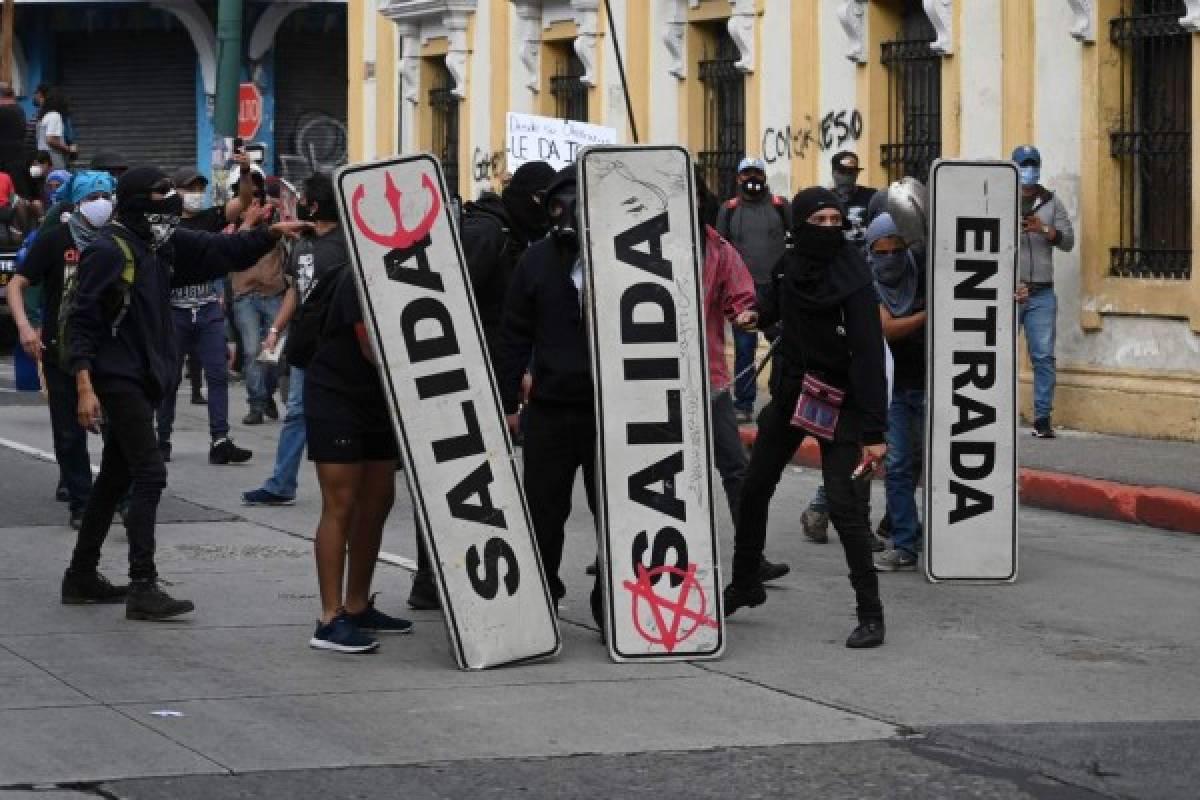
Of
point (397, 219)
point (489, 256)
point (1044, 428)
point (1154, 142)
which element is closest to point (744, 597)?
point (489, 256)

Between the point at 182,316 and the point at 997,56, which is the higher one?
the point at 997,56

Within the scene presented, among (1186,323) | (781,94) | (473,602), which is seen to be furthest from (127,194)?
(781,94)

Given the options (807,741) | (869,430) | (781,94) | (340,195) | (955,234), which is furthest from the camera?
(781,94)

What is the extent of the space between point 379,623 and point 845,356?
2.06m

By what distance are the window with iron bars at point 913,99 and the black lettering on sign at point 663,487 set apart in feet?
36.6

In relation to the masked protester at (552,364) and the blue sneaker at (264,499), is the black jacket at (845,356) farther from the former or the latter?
the blue sneaker at (264,499)

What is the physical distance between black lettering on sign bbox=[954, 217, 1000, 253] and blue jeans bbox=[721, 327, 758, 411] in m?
7.70

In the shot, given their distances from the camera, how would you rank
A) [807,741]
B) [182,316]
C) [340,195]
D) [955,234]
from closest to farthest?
[807,741] < [340,195] < [955,234] < [182,316]

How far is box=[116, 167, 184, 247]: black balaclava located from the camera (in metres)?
10.1

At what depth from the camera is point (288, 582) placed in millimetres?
11141

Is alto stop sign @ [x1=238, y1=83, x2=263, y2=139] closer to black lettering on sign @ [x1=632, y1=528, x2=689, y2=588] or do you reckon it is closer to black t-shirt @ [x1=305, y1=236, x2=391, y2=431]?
black t-shirt @ [x1=305, y1=236, x2=391, y2=431]

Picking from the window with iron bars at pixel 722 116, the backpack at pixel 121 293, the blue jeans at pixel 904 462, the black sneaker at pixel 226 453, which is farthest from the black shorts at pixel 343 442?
the window with iron bars at pixel 722 116

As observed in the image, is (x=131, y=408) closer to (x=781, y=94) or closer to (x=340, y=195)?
(x=340, y=195)

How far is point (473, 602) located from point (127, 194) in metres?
2.39
